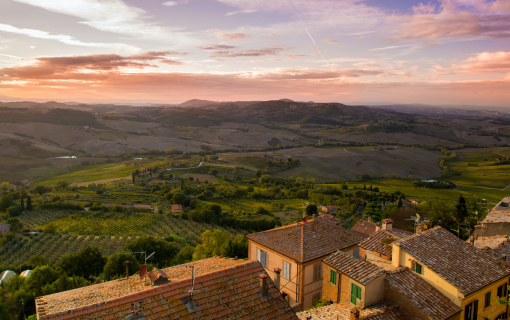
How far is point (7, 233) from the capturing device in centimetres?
5100

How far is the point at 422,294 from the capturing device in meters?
13.5

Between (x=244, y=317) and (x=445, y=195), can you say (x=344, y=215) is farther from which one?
(x=244, y=317)

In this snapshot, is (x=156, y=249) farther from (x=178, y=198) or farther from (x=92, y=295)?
(x=178, y=198)

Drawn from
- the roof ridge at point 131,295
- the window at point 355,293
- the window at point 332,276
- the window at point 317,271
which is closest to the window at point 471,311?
the window at point 355,293

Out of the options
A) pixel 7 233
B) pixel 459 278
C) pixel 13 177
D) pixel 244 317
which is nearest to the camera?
pixel 244 317

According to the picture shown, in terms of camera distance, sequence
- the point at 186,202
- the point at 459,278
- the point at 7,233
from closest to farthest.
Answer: the point at 459,278 < the point at 7,233 < the point at 186,202

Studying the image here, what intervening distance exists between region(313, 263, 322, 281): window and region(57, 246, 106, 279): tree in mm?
28111

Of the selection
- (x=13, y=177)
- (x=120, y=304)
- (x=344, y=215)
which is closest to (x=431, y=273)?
(x=120, y=304)

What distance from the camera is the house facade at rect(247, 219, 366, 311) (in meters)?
18.6

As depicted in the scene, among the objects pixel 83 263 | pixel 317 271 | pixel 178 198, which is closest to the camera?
pixel 317 271

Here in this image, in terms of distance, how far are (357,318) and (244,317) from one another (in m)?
4.52

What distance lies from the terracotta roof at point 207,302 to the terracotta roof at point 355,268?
3815 mm

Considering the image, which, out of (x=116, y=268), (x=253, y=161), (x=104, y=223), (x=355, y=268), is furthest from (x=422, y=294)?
(x=253, y=161)

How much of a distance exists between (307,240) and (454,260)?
7818 mm
